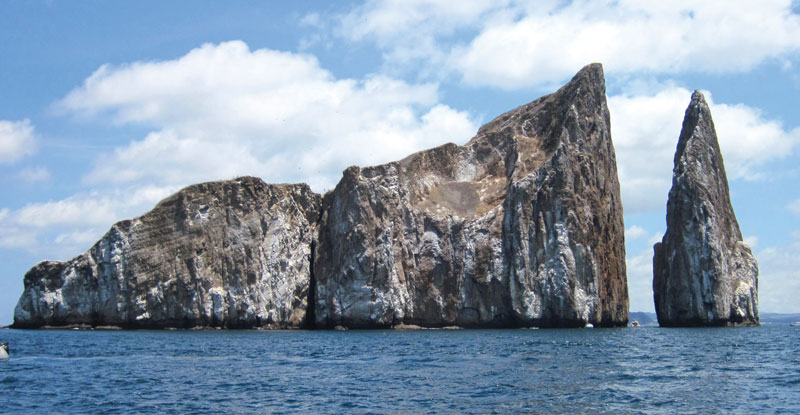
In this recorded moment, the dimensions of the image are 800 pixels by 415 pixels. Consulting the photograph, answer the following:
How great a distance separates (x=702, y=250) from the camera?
85312mm

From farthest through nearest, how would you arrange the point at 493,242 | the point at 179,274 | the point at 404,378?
the point at 493,242, the point at 179,274, the point at 404,378

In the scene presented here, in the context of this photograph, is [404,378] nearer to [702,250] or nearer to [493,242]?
[493,242]

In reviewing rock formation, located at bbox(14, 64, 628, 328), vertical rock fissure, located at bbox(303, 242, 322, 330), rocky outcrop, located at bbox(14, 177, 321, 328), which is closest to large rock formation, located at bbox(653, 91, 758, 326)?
rock formation, located at bbox(14, 64, 628, 328)


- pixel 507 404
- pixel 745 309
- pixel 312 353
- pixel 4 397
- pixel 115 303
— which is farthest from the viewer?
pixel 745 309

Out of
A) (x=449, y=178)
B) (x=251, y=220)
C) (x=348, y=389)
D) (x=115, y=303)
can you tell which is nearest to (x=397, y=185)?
(x=449, y=178)

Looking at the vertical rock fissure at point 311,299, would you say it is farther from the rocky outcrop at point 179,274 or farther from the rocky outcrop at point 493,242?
the rocky outcrop at point 179,274

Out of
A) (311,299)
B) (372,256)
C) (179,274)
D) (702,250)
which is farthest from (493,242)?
(179,274)

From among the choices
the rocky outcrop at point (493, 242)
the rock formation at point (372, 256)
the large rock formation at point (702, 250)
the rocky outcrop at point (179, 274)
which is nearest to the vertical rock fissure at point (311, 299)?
the rock formation at point (372, 256)

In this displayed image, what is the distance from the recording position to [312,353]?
46281 millimetres

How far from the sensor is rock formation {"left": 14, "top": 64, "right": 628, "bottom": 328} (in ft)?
261

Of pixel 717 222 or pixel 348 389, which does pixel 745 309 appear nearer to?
pixel 717 222

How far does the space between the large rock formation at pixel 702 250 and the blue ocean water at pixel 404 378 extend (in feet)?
111

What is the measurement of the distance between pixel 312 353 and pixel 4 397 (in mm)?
21069

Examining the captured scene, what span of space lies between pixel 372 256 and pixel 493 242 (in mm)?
13932
